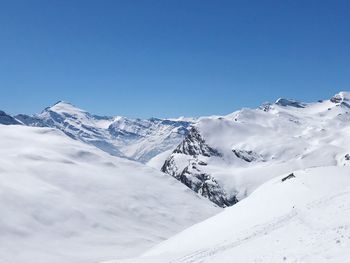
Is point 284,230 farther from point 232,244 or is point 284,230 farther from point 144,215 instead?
point 144,215

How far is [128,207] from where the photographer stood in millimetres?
138375

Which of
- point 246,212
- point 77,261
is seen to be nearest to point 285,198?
point 246,212

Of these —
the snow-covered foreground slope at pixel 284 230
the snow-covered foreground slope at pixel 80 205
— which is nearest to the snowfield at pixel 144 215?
the snow-covered foreground slope at pixel 284 230

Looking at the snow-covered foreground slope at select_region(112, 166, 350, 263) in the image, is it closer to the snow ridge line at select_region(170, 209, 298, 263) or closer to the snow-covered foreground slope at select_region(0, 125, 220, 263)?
the snow ridge line at select_region(170, 209, 298, 263)

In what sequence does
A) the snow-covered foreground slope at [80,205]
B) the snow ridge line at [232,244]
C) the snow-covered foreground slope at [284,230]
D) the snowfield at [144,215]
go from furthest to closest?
the snow-covered foreground slope at [80,205], the snow ridge line at [232,244], the snowfield at [144,215], the snow-covered foreground slope at [284,230]

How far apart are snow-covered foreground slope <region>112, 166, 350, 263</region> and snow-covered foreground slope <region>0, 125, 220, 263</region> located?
39.3 m

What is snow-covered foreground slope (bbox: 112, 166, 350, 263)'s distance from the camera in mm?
28000

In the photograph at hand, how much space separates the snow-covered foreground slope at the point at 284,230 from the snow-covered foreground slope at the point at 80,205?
129 feet

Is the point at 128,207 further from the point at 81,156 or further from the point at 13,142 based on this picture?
the point at 13,142

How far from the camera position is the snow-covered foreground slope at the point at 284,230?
28.0 meters

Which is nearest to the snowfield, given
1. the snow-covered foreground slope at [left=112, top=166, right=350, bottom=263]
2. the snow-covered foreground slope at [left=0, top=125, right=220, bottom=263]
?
the snow-covered foreground slope at [left=112, top=166, right=350, bottom=263]

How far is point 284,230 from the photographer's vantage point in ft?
119

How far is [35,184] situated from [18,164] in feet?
78.3

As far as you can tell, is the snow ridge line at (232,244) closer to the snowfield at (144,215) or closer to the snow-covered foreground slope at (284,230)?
the snow-covered foreground slope at (284,230)
